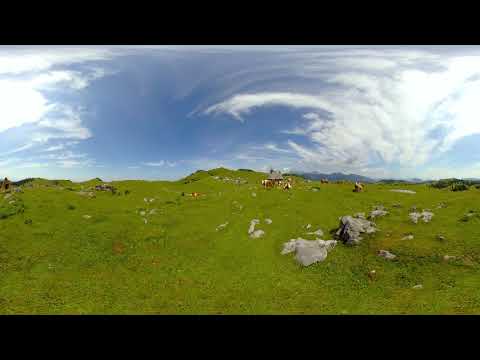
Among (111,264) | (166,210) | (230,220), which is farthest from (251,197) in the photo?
(111,264)

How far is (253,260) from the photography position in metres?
34.8

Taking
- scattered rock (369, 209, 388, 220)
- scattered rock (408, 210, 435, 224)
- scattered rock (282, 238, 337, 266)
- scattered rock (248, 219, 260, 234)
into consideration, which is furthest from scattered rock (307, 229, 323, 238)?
scattered rock (408, 210, 435, 224)

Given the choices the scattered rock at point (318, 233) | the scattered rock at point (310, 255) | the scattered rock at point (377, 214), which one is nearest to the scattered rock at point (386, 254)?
the scattered rock at point (310, 255)

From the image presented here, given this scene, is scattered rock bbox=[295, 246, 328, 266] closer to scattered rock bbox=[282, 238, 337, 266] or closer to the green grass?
scattered rock bbox=[282, 238, 337, 266]

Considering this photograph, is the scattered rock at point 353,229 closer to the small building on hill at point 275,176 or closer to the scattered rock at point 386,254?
the scattered rock at point 386,254

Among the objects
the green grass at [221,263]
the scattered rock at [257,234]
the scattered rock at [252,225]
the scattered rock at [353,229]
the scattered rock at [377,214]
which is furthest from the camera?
the scattered rock at [252,225]

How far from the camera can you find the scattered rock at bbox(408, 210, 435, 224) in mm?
36938

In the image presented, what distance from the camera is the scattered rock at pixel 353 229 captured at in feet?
116

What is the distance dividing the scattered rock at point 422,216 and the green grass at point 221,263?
2.20ft

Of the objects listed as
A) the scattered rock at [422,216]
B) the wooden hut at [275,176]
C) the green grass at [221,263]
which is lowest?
the green grass at [221,263]

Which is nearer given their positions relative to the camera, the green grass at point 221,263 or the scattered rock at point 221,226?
the green grass at point 221,263

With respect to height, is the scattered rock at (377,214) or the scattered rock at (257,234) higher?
the scattered rock at (377,214)

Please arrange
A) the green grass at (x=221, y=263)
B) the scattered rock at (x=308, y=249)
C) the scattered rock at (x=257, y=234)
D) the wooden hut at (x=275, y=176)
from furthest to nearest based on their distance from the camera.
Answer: the wooden hut at (x=275, y=176), the scattered rock at (x=257, y=234), the scattered rock at (x=308, y=249), the green grass at (x=221, y=263)

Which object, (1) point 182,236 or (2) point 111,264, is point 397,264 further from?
(2) point 111,264
